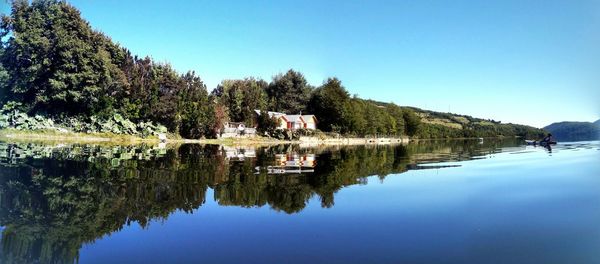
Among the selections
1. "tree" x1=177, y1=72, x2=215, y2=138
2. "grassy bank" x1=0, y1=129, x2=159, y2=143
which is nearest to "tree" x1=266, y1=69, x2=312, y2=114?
"tree" x1=177, y1=72, x2=215, y2=138

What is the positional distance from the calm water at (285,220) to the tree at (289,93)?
329 ft

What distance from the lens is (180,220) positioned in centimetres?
898

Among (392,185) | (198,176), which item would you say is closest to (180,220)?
(198,176)

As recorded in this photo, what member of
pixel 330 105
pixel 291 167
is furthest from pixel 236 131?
pixel 291 167

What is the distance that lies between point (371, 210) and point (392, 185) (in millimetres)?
5157

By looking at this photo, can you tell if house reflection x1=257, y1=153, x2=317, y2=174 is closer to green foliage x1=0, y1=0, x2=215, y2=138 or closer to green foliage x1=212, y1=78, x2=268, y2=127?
green foliage x1=0, y1=0, x2=215, y2=138

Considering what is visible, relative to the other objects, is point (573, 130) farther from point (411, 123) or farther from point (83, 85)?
point (83, 85)

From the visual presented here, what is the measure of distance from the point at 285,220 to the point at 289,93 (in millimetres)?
108224

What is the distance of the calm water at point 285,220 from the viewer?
6674 millimetres

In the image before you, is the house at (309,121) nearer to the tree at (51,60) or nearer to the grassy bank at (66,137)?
the grassy bank at (66,137)

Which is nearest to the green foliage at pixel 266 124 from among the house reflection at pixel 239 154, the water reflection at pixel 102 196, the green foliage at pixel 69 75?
the green foliage at pixel 69 75

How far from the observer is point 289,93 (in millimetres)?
116500

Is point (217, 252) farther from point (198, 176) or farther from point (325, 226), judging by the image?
point (198, 176)

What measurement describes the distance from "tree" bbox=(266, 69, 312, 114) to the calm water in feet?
329
